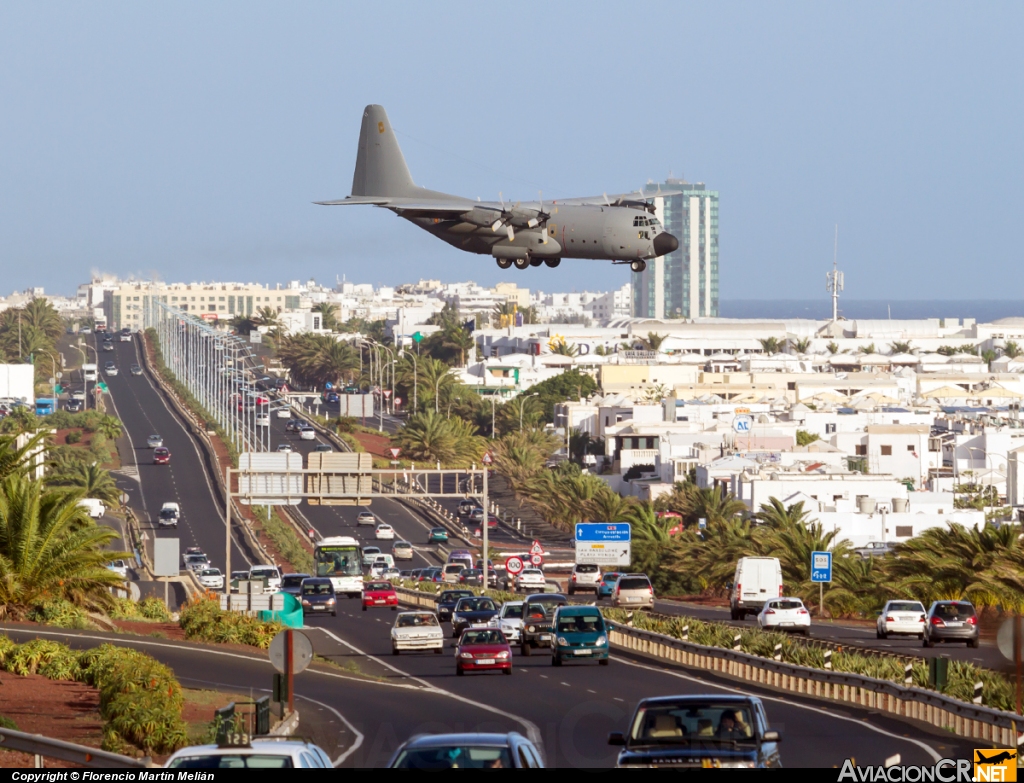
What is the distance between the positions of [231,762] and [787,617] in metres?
39.2

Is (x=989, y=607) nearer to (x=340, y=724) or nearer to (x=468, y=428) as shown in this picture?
(x=340, y=724)

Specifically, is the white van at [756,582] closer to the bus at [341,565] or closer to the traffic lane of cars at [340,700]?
the traffic lane of cars at [340,700]

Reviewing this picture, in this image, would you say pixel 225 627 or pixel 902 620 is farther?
pixel 902 620

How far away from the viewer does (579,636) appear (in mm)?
44094

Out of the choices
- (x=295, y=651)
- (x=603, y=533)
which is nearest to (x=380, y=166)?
(x=295, y=651)

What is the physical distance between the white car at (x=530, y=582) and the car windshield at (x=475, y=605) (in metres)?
21.6

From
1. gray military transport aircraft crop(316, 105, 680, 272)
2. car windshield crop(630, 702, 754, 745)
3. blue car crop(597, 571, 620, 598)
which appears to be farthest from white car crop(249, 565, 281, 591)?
car windshield crop(630, 702, 754, 745)

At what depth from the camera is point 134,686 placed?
27.3 meters

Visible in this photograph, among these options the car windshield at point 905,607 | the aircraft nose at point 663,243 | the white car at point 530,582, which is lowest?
the white car at point 530,582

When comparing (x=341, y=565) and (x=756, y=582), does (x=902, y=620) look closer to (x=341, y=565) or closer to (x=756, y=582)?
(x=756, y=582)

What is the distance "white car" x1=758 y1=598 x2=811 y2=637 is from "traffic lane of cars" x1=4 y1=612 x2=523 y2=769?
1603cm

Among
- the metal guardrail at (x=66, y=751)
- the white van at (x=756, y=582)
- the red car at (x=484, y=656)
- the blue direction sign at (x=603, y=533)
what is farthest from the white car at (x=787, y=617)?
the metal guardrail at (x=66, y=751)

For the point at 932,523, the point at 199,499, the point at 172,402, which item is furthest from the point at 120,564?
the point at 172,402

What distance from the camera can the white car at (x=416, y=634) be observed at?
4859 centimetres
